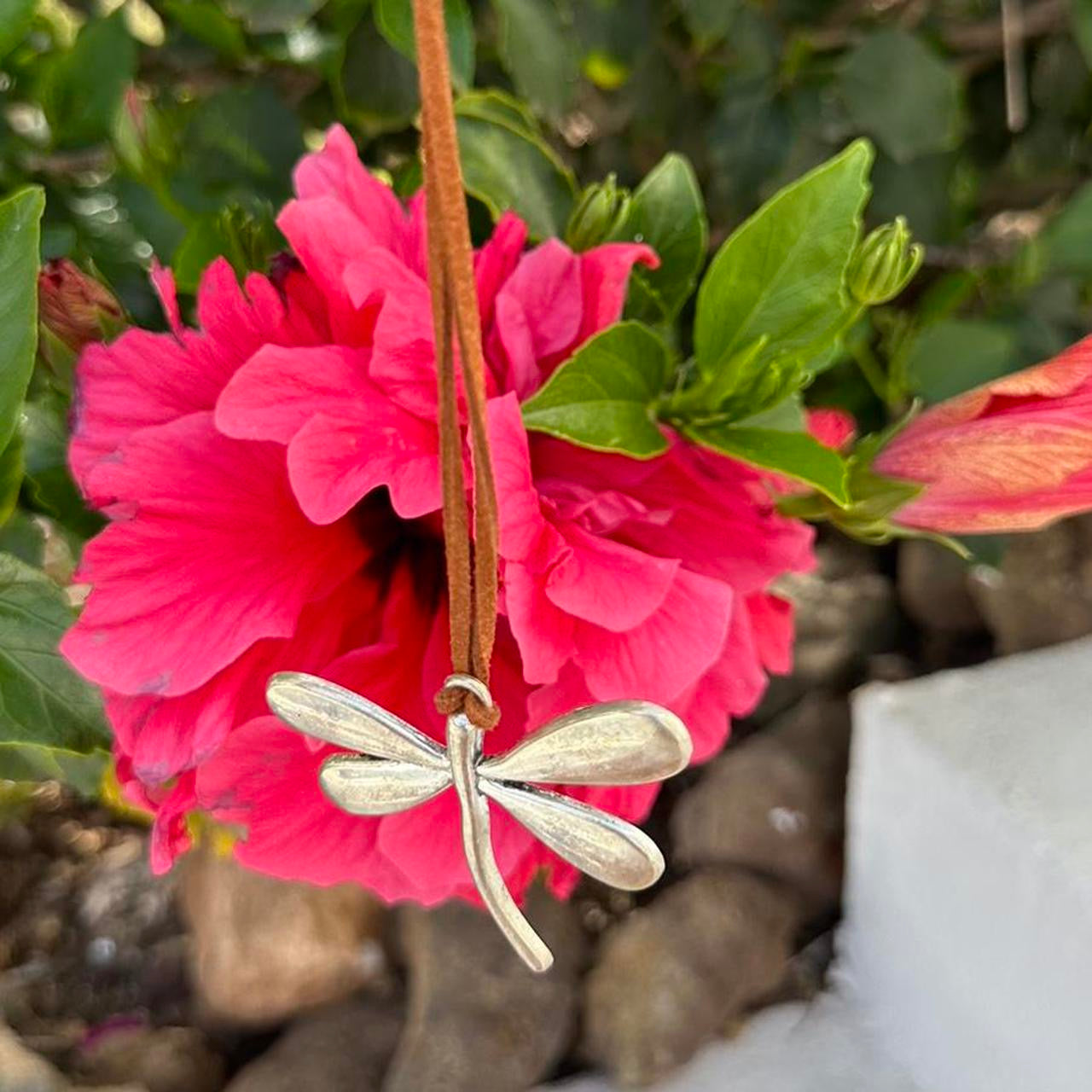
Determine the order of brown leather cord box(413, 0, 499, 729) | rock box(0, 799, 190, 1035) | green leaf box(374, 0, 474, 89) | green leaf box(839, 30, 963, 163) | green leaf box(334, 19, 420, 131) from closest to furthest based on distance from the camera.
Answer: brown leather cord box(413, 0, 499, 729) → green leaf box(374, 0, 474, 89) → green leaf box(334, 19, 420, 131) → green leaf box(839, 30, 963, 163) → rock box(0, 799, 190, 1035)

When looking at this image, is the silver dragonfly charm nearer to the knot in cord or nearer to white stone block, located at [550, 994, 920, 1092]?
the knot in cord

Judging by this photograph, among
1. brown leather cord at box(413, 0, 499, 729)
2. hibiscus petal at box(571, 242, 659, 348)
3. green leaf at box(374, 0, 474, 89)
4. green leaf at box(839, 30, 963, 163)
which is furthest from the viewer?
green leaf at box(839, 30, 963, 163)

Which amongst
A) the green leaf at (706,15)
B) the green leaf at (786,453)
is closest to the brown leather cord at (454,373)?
the green leaf at (786,453)

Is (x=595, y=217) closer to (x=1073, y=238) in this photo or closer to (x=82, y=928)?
(x=1073, y=238)

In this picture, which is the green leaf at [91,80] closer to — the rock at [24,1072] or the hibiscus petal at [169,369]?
the hibiscus petal at [169,369]

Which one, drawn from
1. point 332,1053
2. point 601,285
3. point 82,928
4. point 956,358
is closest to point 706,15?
point 956,358

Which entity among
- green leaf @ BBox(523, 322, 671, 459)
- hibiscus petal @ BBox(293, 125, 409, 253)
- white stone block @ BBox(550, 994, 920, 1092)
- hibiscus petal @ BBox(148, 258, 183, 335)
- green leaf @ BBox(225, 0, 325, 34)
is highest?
green leaf @ BBox(225, 0, 325, 34)

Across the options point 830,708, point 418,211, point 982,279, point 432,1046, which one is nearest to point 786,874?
point 830,708

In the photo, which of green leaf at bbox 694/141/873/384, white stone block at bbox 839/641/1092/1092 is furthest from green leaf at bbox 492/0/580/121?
white stone block at bbox 839/641/1092/1092
